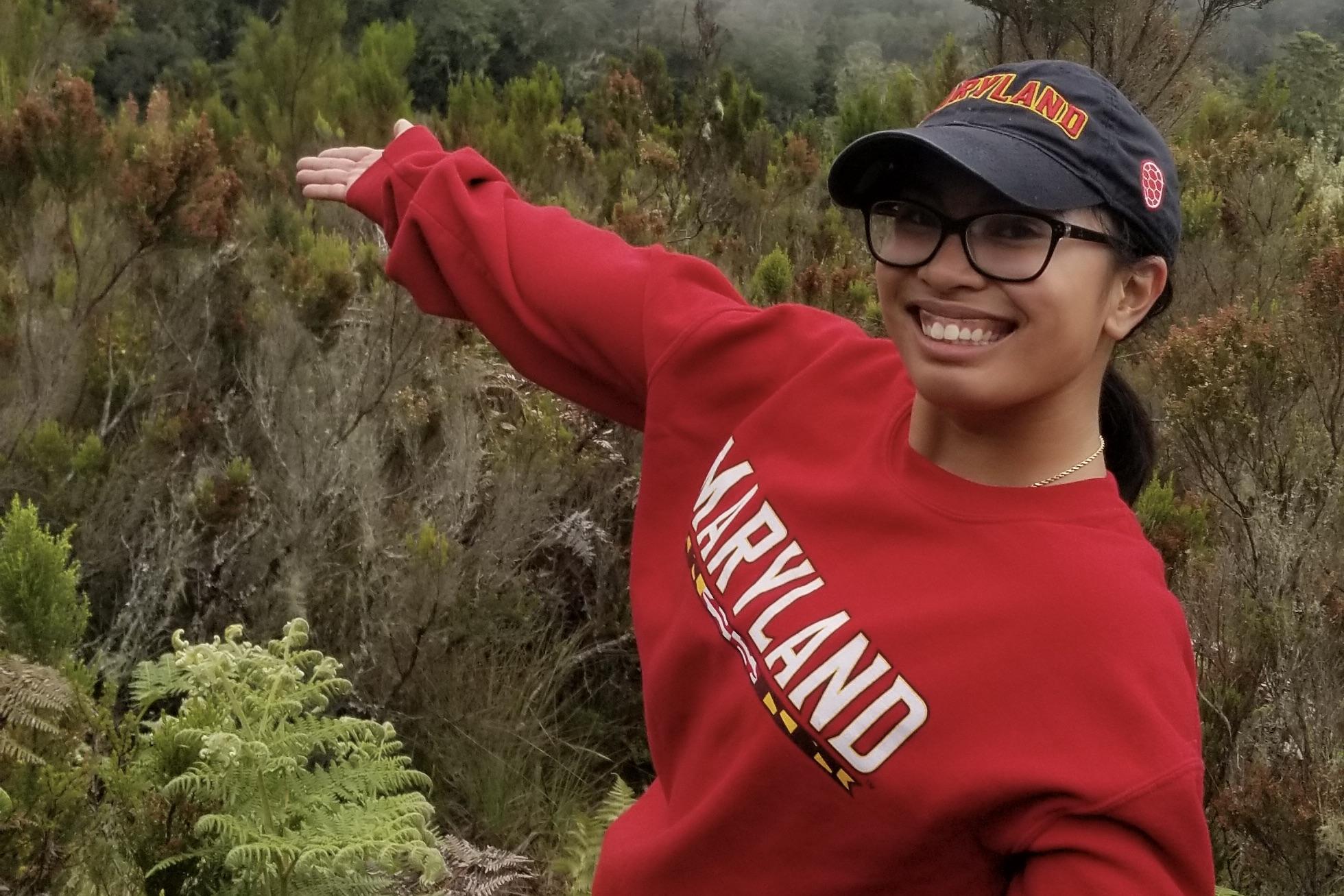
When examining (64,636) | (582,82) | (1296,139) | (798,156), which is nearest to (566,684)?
(64,636)

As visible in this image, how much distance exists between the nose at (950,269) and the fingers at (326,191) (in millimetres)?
1105

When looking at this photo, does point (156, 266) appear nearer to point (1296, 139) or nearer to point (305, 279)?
point (305, 279)

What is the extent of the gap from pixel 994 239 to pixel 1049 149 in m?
0.10

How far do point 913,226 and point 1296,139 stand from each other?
922 cm

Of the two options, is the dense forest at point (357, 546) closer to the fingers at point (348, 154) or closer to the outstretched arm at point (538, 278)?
the outstretched arm at point (538, 278)

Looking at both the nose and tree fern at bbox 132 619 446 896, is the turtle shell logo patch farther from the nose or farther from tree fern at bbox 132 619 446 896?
tree fern at bbox 132 619 446 896

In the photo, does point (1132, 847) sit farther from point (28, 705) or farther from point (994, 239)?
point (28, 705)

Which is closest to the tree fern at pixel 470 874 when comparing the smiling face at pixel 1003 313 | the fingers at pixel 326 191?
the fingers at pixel 326 191

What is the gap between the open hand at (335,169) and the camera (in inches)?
74.9

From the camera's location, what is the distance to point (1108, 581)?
999mm

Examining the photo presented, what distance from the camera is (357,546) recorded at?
3354 millimetres

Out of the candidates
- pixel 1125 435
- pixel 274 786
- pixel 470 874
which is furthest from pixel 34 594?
pixel 1125 435

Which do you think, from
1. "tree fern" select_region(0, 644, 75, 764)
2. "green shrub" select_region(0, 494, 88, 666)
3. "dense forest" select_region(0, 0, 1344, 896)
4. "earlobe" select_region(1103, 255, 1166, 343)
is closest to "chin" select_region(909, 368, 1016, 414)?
"earlobe" select_region(1103, 255, 1166, 343)

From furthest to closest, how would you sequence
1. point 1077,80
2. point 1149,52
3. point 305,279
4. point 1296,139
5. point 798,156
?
point 1296,139, point 798,156, point 1149,52, point 305,279, point 1077,80
